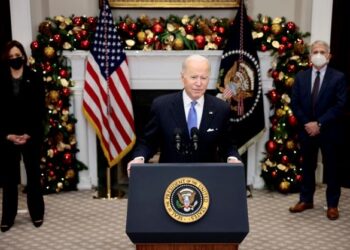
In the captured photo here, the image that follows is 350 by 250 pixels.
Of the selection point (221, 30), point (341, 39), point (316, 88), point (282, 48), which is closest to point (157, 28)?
point (221, 30)

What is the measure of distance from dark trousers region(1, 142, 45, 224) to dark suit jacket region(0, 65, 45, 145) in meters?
0.12

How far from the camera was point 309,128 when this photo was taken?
5.58m

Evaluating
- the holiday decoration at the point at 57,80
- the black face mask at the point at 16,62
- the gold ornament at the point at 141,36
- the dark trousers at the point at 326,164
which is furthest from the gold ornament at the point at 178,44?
the black face mask at the point at 16,62

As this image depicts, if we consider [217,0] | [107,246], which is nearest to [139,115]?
[217,0]

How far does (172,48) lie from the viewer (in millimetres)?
6469

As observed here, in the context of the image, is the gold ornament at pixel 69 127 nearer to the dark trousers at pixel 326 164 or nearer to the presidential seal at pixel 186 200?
the dark trousers at pixel 326 164

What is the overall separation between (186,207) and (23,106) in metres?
3.10

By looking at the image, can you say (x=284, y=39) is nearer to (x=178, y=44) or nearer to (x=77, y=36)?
(x=178, y=44)

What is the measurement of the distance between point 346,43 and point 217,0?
5.34 feet

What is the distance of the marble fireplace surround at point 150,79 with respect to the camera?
650 centimetres

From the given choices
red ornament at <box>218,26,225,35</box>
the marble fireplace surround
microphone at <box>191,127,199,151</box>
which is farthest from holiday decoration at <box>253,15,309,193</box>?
microphone at <box>191,127,199,151</box>

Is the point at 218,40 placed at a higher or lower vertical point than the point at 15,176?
higher

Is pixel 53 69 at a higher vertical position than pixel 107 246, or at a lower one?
higher

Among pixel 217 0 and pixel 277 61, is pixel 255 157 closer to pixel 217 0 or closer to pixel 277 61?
pixel 277 61
